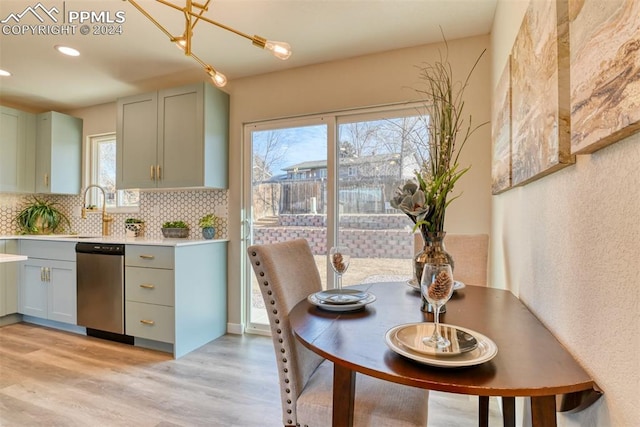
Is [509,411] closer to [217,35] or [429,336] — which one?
[429,336]

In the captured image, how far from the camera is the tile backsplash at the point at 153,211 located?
3.28 metres

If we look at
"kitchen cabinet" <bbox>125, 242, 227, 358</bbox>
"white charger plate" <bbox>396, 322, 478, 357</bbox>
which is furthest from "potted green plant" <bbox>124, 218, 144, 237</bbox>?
"white charger plate" <bbox>396, 322, 478, 357</bbox>

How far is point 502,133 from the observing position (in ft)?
5.72

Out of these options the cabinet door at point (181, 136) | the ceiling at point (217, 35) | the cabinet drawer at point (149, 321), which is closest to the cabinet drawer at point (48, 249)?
the cabinet drawer at point (149, 321)

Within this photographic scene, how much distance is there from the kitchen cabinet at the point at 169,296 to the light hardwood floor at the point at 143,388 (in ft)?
0.46

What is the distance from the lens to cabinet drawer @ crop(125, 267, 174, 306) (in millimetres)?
2609

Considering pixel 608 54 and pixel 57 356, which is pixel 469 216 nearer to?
pixel 608 54

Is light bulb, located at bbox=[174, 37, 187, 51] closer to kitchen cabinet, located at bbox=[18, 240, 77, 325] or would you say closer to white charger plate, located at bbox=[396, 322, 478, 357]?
white charger plate, located at bbox=[396, 322, 478, 357]

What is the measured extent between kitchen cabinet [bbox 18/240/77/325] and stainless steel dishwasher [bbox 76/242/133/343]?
14 centimetres

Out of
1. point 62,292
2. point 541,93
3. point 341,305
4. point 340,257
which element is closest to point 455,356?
point 341,305

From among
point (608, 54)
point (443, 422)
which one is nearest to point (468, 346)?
point (608, 54)

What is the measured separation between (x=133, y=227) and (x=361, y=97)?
2.83 m

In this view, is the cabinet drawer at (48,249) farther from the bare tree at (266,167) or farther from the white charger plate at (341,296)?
the white charger plate at (341,296)

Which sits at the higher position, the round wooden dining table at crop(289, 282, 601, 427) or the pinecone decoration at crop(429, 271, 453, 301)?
the pinecone decoration at crop(429, 271, 453, 301)
